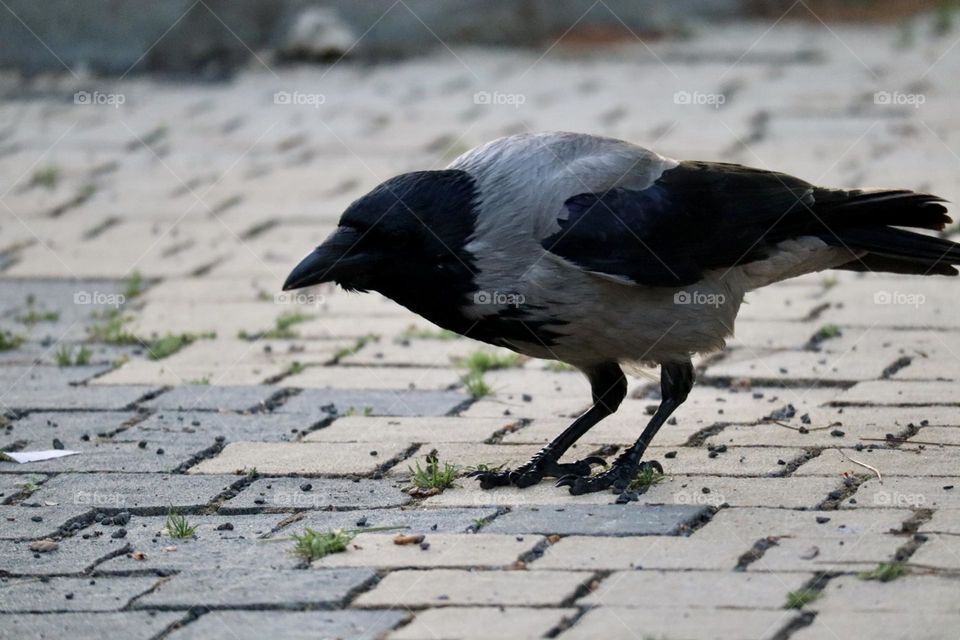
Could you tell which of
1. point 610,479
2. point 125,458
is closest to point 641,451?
point 610,479

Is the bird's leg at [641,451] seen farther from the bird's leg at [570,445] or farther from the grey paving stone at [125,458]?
the grey paving stone at [125,458]

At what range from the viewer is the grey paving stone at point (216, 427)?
19.8 feet

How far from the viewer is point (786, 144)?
426 inches

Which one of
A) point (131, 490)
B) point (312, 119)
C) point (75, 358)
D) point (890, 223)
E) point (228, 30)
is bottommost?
point (131, 490)

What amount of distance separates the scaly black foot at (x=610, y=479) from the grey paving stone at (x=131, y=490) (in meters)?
1.24

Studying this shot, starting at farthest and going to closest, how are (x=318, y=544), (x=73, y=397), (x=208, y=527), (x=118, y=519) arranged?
(x=73, y=397)
(x=118, y=519)
(x=208, y=527)
(x=318, y=544)

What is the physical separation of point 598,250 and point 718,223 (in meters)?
0.56

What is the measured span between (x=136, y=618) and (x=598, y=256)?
79.7 inches

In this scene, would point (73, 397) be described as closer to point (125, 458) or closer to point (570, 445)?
point (125, 458)

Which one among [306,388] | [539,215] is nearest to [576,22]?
[306,388]

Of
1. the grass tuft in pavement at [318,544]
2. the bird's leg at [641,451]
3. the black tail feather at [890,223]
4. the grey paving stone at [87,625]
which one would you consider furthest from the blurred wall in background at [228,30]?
the grey paving stone at [87,625]

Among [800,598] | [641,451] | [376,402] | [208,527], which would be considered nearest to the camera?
[800,598]

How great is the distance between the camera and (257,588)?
4281 mm

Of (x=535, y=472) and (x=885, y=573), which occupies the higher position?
(x=535, y=472)
